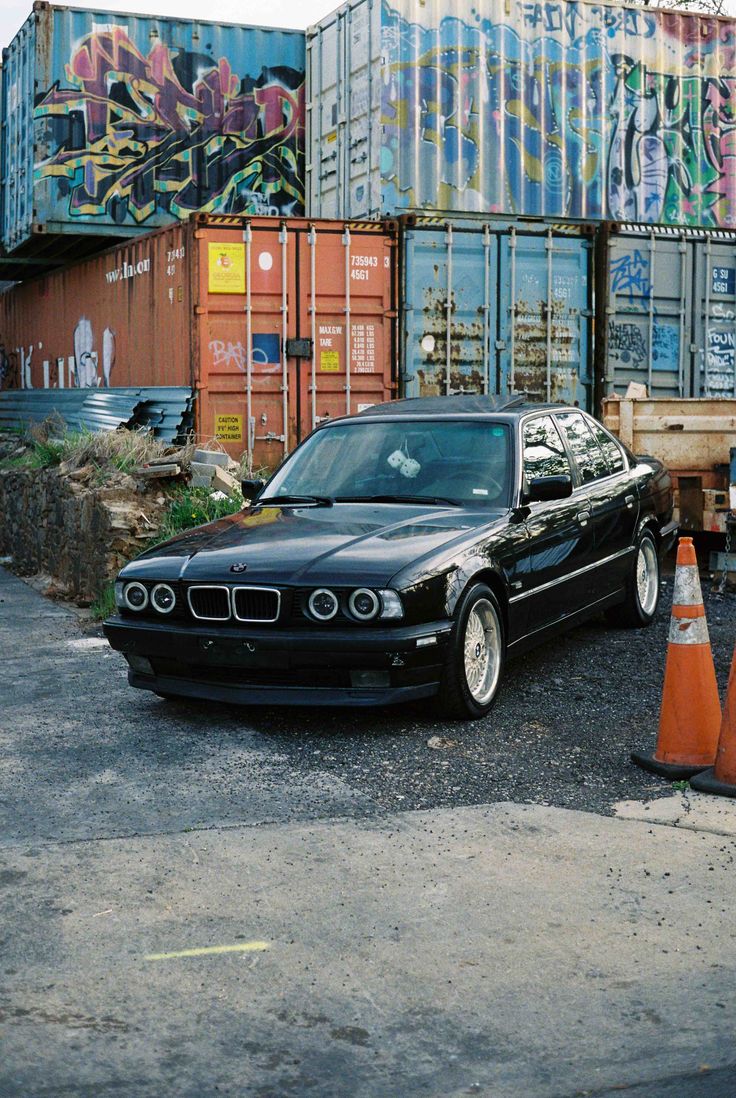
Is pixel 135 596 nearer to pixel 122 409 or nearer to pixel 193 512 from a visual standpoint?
pixel 193 512

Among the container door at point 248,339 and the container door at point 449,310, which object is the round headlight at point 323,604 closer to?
the container door at point 248,339

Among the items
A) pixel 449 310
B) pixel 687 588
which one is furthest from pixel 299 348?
pixel 687 588

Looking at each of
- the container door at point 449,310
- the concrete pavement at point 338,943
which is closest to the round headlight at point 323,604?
the concrete pavement at point 338,943

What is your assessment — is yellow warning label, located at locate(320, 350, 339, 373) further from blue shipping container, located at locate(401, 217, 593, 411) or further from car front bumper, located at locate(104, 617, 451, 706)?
car front bumper, located at locate(104, 617, 451, 706)

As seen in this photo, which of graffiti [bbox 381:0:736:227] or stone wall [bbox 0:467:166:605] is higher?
graffiti [bbox 381:0:736:227]

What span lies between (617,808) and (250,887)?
1.57m

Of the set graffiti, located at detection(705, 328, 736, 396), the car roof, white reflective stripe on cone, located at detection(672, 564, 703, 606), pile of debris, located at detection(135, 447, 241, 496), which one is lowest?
white reflective stripe on cone, located at detection(672, 564, 703, 606)

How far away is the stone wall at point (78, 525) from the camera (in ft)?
34.9

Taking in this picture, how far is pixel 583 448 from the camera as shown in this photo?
827 cm

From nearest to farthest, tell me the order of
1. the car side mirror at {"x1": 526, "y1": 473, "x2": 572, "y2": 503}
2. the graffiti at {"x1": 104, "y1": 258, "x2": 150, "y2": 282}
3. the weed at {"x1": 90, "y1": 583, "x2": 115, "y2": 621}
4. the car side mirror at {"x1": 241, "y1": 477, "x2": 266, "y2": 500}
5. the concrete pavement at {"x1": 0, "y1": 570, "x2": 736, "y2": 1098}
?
the concrete pavement at {"x1": 0, "y1": 570, "x2": 736, "y2": 1098} → the car side mirror at {"x1": 526, "y1": 473, "x2": 572, "y2": 503} → the car side mirror at {"x1": 241, "y1": 477, "x2": 266, "y2": 500} → the weed at {"x1": 90, "y1": 583, "x2": 115, "y2": 621} → the graffiti at {"x1": 104, "y1": 258, "x2": 150, "y2": 282}

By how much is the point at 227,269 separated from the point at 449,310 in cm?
238

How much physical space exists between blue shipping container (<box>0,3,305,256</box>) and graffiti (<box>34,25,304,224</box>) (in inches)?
0.5

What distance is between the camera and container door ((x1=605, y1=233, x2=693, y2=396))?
14.6m

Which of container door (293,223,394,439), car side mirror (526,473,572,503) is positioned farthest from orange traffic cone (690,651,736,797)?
container door (293,223,394,439)
